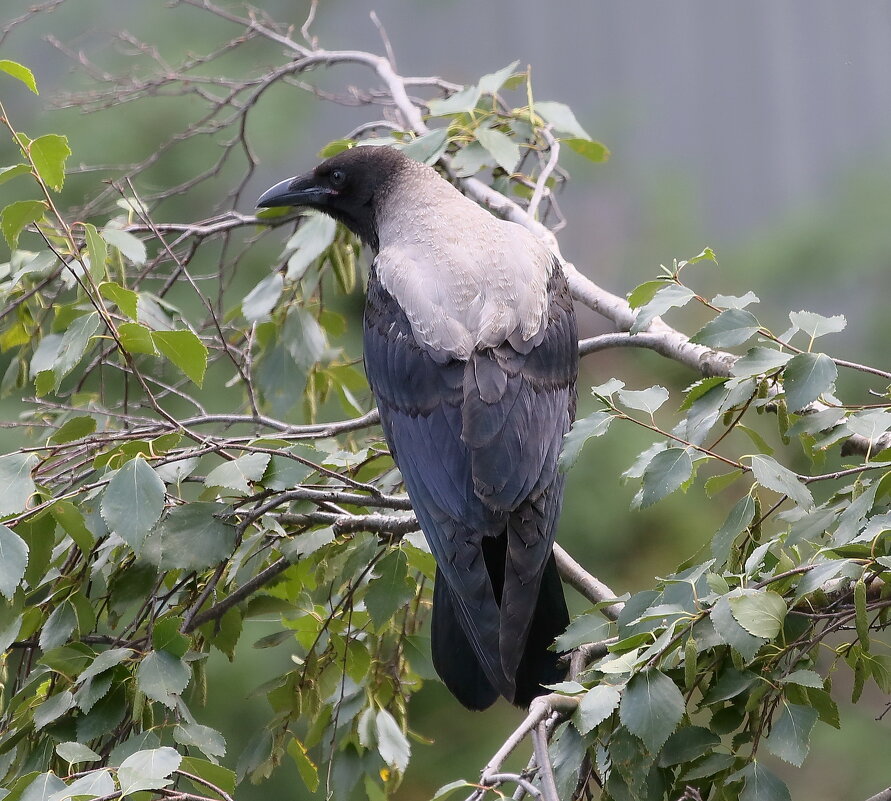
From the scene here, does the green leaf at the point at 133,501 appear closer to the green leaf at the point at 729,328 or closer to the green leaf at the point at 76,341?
the green leaf at the point at 76,341

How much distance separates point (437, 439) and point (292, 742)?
570mm

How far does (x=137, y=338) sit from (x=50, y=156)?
0.30 metres

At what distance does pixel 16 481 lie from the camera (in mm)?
1457

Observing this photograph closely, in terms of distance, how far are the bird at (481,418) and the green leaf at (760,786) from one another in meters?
0.49

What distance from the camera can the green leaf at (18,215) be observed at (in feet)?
4.98

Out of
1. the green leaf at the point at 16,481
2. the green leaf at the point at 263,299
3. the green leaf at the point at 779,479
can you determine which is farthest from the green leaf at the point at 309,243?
the green leaf at the point at 779,479

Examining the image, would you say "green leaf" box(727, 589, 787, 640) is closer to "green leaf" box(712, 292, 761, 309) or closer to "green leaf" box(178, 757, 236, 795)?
"green leaf" box(712, 292, 761, 309)

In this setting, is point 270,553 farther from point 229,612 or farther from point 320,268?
point 320,268

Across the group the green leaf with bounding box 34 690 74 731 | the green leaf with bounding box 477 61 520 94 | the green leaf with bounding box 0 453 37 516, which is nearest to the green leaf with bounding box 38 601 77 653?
the green leaf with bounding box 34 690 74 731

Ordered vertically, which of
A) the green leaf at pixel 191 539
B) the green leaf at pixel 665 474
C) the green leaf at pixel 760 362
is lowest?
the green leaf at pixel 191 539

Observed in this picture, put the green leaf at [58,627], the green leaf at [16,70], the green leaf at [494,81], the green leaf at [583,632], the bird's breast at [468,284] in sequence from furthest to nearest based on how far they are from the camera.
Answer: the green leaf at [494,81]
the bird's breast at [468,284]
the green leaf at [58,627]
the green leaf at [16,70]
the green leaf at [583,632]

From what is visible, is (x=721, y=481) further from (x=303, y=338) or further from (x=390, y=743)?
(x=303, y=338)

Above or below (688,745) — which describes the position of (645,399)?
above

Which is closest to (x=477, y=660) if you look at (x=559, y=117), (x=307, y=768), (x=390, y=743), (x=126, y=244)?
(x=390, y=743)
